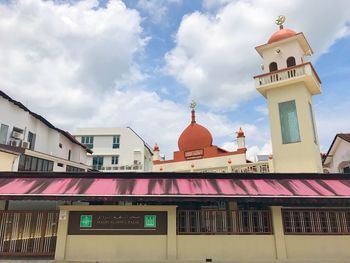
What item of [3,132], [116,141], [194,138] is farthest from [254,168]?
[116,141]

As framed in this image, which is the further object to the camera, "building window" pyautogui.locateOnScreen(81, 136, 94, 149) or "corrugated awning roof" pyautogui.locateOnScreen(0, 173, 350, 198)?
"building window" pyautogui.locateOnScreen(81, 136, 94, 149)

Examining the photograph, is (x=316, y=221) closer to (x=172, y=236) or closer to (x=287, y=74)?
(x=172, y=236)

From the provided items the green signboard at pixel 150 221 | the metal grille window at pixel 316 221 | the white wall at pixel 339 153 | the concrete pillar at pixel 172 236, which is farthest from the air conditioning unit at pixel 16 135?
the white wall at pixel 339 153

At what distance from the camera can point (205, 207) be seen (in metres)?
11.6

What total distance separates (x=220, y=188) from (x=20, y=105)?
16.8 meters

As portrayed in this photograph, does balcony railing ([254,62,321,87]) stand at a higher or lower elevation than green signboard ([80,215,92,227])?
higher

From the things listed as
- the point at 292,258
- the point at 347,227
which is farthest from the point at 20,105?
the point at 347,227

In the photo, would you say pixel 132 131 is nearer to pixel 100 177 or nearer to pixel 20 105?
pixel 20 105

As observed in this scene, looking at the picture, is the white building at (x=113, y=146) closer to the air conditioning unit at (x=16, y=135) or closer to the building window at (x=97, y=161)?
the building window at (x=97, y=161)

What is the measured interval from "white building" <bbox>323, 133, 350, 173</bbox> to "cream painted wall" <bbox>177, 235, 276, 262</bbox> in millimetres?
12444

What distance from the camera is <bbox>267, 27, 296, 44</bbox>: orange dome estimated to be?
19.3 meters

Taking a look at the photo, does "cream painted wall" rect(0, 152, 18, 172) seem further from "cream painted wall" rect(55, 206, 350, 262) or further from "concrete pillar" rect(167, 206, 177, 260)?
"concrete pillar" rect(167, 206, 177, 260)

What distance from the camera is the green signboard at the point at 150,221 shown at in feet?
36.0

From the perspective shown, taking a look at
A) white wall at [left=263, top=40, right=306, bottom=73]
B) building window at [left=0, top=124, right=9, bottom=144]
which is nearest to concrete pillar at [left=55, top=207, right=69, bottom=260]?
building window at [left=0, top=124, right=9, bottom=144]
